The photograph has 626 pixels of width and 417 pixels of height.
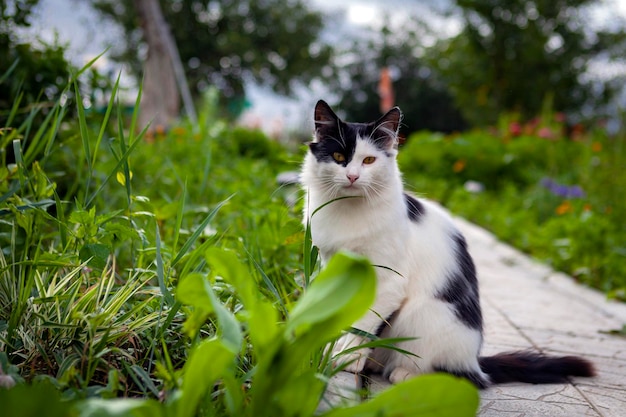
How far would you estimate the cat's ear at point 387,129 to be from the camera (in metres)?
2.18

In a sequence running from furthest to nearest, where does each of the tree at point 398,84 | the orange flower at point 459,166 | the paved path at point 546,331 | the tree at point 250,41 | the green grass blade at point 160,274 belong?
the tree at point 398,84 → the tree at point 250,41 → the orange flower at point 459,166 → the paved path at point 546,331 → the green grass blade at point 160,274

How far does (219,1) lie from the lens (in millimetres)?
23203

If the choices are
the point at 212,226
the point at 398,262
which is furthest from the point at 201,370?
the point at 212,226

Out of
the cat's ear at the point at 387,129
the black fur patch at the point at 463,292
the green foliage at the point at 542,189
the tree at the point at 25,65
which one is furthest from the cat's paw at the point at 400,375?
the tree at the point at 25,65

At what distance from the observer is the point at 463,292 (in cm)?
212

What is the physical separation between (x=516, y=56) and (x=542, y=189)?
33.0 ft

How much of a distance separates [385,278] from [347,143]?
528mm

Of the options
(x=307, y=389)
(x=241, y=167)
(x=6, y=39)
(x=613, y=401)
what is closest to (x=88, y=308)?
(x=307, y=389)

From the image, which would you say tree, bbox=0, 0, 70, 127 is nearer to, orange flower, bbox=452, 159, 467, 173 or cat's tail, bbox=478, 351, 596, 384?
cat's tail, bbox=478, 351, 596, 384

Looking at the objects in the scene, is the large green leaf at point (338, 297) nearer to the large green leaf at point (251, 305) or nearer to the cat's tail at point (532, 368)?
the large green leaf at point (251, 305)

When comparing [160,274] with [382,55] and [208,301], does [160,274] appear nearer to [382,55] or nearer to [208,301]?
[208,301]

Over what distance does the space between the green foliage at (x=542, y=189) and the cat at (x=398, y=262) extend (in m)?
1.91

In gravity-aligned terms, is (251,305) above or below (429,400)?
above

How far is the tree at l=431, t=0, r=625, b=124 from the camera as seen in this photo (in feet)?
50.2
